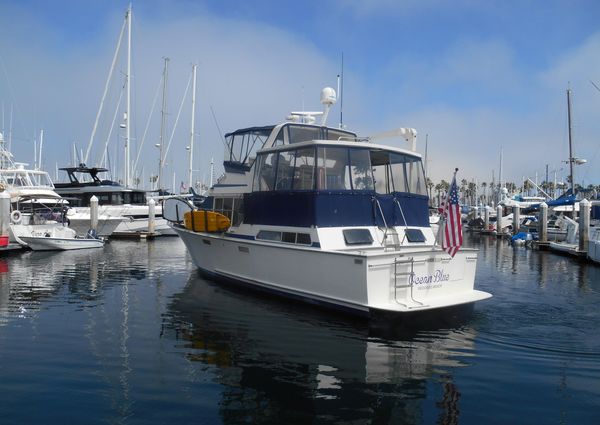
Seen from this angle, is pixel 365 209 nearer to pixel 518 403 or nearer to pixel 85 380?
pixel 518 403

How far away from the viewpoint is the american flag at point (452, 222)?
32.2ft

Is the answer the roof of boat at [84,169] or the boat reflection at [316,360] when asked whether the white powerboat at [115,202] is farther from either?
the boat reflection at [316,360]

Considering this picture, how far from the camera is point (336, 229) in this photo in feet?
36.2

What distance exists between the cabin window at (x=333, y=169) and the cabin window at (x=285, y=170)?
972 millimetres

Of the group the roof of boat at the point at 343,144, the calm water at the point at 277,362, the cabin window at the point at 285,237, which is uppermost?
the roof of boat at the point at 343,144

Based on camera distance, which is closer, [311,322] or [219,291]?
[311,322]

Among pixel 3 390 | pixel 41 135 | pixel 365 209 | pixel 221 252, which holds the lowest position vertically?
pixel 3 390

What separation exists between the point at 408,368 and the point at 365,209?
468 cm

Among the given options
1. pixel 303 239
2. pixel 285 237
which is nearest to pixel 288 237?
pixel 285 237

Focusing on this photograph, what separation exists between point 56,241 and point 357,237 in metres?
19.4

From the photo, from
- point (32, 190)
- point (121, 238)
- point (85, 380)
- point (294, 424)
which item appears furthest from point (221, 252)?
point (121, 238)

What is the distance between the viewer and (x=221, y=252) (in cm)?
1427

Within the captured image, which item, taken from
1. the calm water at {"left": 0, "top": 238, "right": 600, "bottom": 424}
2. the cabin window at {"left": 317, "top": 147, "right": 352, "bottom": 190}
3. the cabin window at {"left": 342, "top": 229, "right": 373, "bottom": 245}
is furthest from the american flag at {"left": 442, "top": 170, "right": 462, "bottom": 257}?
the cabin window at {"left": 317, "top": 147, "right": 352, "bottom": 190}

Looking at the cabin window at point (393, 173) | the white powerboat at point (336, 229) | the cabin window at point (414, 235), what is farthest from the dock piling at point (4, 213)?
the cabin window at point (414, 235)
